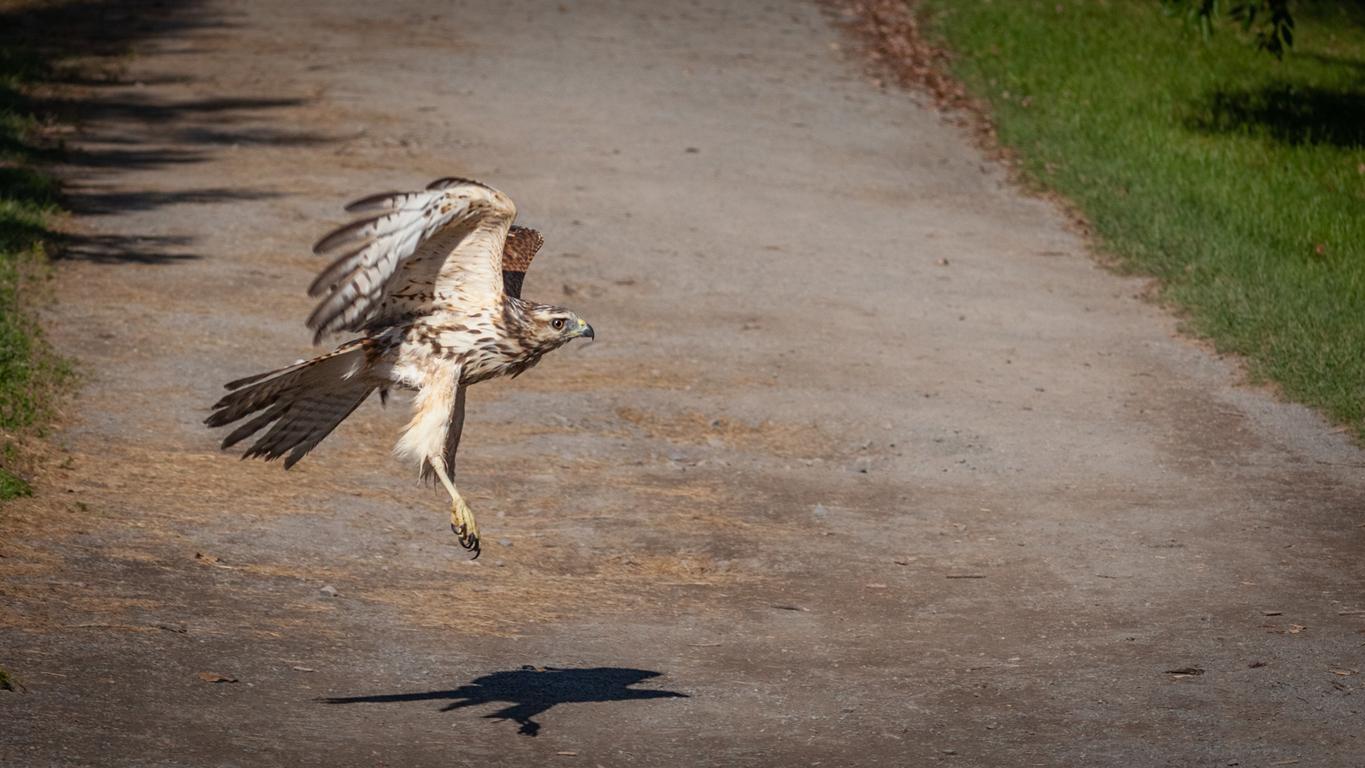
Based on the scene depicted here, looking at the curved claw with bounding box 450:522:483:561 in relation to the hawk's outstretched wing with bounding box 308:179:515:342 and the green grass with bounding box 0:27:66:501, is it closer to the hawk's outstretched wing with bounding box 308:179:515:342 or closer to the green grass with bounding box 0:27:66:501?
the hawk's outstretched wing with bounding box 308:179:515:342

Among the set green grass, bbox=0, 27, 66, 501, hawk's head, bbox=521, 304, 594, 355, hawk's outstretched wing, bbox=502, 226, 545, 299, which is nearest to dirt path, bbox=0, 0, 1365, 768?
green grass, bbox=0, 27, 66, 501

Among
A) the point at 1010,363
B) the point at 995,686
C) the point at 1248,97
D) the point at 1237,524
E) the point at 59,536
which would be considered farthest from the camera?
the point at 1248,97

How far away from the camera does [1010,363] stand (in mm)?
11859

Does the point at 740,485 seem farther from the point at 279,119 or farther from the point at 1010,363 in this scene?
the point at 279,119

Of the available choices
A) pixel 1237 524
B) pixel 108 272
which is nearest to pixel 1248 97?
pixel 1237 524

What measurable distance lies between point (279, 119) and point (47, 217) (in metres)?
3.97

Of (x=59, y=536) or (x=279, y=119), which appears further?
(x=279, y=119)

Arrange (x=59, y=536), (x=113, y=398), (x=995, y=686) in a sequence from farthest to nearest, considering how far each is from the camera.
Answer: (x=113, y=398) → (x=59, y=536) → (x=995, y=686)

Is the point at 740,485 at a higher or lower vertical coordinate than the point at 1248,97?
lower

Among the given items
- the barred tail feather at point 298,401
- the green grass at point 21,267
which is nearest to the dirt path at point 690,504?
the green grass at point 21,267

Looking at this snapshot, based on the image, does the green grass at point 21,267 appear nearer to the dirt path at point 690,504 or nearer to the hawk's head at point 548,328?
the dirt path at point 690,504

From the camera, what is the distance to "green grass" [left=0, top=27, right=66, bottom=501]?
30.2 ft

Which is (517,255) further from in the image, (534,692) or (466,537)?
(534,692)

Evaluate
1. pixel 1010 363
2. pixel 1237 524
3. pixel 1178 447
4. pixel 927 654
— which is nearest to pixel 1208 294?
pixel 1010 363
